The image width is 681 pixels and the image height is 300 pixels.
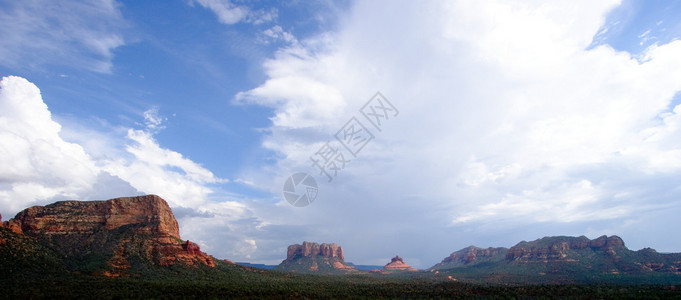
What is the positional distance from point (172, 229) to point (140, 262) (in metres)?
26.2

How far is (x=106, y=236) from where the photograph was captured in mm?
86812

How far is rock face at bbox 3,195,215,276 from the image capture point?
78625mm

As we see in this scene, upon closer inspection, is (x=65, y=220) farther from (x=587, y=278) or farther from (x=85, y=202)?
(x=587, y=278)

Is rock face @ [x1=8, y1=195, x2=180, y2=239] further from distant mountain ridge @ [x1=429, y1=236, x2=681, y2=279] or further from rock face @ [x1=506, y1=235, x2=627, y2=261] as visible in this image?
rock face @ [x1=506, y1=235, x2=627, y2=261]

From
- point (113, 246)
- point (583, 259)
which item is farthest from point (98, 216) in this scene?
point (583, 259)

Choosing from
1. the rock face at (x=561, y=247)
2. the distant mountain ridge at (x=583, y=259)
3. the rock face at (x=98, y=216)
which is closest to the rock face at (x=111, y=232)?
the rock face at (x=98, y=216)

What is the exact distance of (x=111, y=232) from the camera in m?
89.4

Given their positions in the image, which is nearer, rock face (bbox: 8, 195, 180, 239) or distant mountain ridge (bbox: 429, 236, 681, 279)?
rock face (bbox: 8, 195, 180, 239)

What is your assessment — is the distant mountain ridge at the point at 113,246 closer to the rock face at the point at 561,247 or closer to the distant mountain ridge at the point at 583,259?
the distant mountain ridge at the point at 583,259

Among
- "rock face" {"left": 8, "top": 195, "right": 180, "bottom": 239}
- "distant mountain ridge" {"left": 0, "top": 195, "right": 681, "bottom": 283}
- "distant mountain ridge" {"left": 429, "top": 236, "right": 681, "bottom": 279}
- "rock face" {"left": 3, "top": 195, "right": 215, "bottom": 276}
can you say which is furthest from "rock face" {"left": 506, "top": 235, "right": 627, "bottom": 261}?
"rock face" {"left": 8, "top": 195, "right": 180, "bottom": 239}

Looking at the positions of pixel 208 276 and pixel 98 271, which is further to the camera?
pixel 208 276

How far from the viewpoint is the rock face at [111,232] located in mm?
78625

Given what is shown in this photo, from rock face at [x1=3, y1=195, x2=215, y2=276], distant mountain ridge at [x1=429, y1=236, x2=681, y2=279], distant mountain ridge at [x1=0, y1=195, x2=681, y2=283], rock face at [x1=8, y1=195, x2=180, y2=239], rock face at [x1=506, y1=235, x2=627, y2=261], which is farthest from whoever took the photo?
rock face at [x1=506, y1=235, x2=627, y2=261]

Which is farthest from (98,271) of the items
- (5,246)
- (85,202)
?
(85,202)
